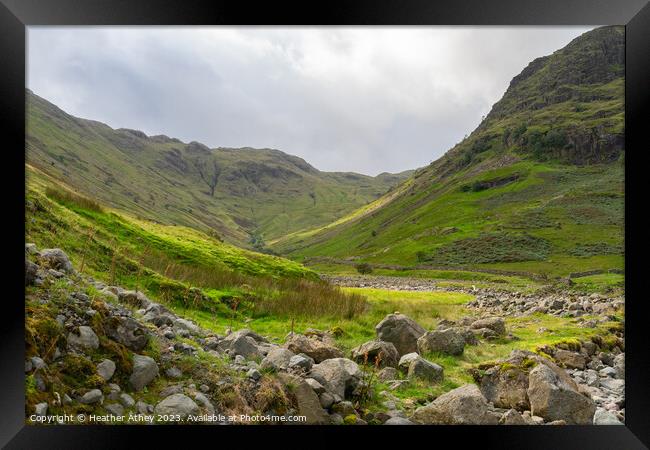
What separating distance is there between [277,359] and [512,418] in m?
3.12

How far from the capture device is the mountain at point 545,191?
78.1ft

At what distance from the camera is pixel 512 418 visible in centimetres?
443

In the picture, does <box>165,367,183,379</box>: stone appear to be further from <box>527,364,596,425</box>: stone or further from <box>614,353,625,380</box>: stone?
<box>614,353,625,380</box>: stone

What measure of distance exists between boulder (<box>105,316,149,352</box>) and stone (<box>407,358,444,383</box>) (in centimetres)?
365

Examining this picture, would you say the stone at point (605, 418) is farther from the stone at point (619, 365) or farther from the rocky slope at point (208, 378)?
the stone at point (619, 365)

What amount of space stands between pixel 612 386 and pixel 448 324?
3.42m

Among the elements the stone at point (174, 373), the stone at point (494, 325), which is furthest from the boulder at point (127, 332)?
the stone at point (494, 325)

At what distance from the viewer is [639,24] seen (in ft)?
14.5

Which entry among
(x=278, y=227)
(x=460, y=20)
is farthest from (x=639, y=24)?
(x=278, y=227)

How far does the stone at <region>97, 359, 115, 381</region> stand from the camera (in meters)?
3.85

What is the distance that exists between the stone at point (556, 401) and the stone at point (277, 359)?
325cm

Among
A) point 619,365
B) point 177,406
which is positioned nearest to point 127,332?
point 177,406

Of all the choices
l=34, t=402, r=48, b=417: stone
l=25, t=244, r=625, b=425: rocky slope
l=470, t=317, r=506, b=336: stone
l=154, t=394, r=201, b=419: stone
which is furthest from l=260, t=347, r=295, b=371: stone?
l=470, t=317, r=506, b=336: stone

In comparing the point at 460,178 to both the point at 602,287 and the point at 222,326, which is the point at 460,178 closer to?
the point at 602,287
